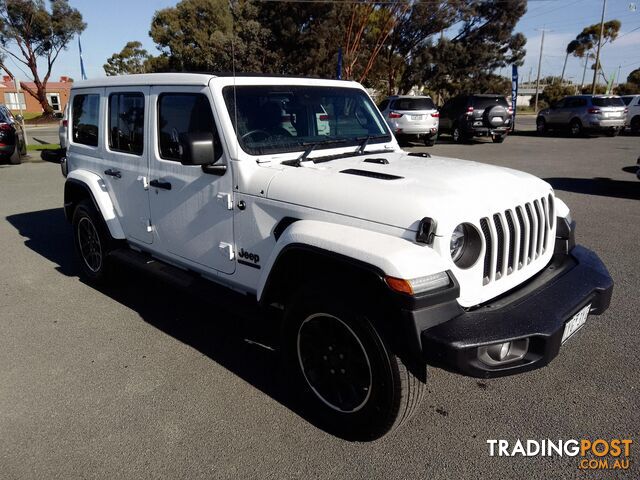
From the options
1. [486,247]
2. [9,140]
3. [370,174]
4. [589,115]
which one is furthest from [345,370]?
[589,115]

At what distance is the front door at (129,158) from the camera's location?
3.97 m

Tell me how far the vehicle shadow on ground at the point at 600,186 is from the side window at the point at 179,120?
8.31 meters

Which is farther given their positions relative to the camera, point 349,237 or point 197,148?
point 197,148

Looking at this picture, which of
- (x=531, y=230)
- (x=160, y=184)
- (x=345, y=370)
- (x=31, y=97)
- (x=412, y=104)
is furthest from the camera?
(x=31, y=97)

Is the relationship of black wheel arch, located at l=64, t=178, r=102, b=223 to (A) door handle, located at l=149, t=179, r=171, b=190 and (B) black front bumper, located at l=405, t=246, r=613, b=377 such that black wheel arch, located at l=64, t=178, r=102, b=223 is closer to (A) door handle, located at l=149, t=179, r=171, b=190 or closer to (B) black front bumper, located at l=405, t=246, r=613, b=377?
(A) door handle, located at l=149, t=179, r=171, b=190

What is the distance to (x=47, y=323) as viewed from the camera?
4.27 m

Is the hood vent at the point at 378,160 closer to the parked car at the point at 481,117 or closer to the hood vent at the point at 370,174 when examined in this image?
the hood vent at the point at 370,174


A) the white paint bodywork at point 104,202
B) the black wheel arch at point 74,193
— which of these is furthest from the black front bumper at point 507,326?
the black wheel arch at point 74,193

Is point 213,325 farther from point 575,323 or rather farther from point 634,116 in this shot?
point 634,116

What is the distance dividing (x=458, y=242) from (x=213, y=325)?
2417mm

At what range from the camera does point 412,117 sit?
1714 cm

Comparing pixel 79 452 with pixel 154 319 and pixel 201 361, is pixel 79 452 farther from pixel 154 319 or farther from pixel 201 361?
pixel 154 319

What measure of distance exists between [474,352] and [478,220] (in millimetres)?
678

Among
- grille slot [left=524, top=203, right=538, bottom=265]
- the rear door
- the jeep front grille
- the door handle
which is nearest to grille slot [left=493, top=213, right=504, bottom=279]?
the jeep front grille
